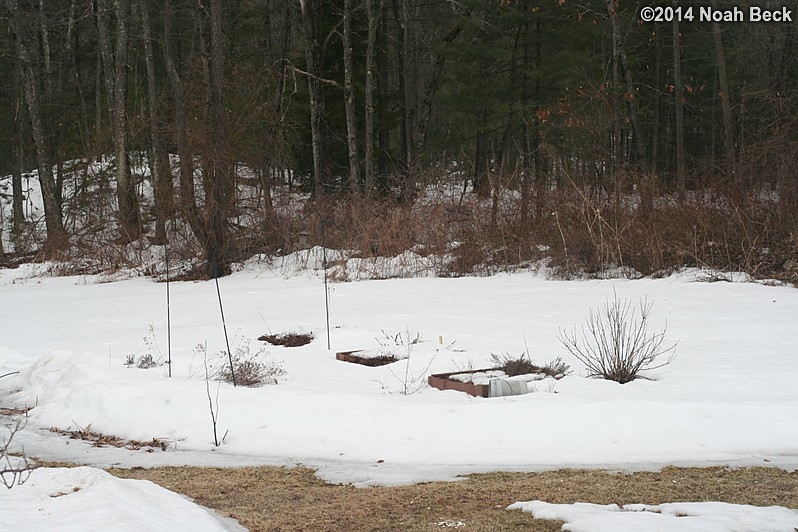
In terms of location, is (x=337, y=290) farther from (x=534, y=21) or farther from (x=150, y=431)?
(x=534, y=21)

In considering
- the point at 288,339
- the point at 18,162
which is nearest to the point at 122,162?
the point at 18,162

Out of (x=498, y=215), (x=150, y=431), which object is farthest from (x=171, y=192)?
(x=150, y=431)

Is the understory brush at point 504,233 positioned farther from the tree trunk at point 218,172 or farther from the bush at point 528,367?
the bush at point 528,367

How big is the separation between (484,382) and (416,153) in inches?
737

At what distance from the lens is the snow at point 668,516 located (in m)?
3.94

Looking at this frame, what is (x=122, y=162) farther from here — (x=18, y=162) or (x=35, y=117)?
(x=18, y=162)

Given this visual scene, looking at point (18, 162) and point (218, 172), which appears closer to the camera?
point (218, 172)

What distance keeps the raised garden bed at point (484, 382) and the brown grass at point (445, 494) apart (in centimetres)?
183

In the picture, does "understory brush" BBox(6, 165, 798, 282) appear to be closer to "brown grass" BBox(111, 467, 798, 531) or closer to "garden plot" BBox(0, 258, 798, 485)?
"garden plot" BBox(0, 258, 798, 485)

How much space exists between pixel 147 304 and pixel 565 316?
7817 millimetres

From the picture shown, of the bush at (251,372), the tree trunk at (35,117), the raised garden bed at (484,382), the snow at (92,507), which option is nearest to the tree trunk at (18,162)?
the tree trunk at (35,117)

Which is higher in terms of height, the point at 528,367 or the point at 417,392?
the point at 528,367

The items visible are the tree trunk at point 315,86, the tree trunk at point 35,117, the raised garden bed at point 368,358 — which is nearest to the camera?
the raised garden bed at point 368,358

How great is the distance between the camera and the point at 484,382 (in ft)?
26.0
